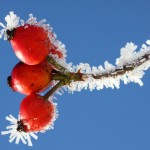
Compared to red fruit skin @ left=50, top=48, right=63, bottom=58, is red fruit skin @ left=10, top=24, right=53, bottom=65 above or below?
below

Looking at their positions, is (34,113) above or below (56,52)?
below

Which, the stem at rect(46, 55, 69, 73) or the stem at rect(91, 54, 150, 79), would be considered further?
the stem at rect(46, 55, 69, 73)

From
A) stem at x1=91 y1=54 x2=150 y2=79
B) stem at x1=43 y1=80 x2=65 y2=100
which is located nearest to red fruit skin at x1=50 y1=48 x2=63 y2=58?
stem at x1=43 y1=80 x2=65 y2=100

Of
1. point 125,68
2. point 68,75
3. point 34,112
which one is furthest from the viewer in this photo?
point 34,112

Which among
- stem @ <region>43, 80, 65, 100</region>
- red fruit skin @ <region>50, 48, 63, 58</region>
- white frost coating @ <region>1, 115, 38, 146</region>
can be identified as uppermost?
red fruit skin @ <region>50, 48, 63, 58</region>

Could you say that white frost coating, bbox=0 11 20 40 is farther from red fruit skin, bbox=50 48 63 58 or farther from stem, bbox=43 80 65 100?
stem, bbox=43 80 65 100

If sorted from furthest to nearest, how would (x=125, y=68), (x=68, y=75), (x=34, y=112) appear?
(x=34, y=112), (x=68, y=75), (x=125, y=68)

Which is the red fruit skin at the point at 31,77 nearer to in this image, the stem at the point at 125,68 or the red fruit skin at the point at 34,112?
the red fruit skin at the point at 34,112

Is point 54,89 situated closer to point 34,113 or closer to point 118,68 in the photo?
point 34,113

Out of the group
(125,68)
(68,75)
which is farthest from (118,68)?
(68,75)
